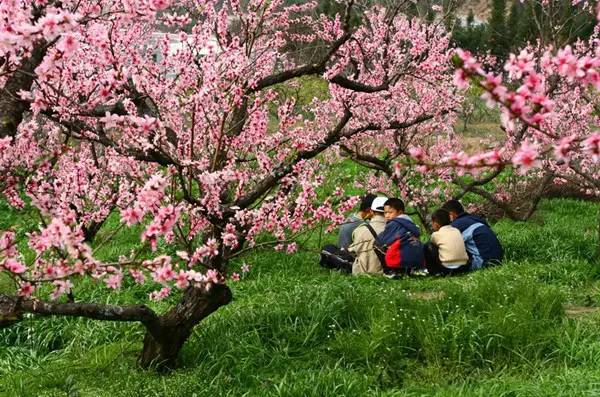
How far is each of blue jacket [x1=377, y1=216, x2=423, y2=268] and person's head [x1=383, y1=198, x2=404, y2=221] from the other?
1.04ft

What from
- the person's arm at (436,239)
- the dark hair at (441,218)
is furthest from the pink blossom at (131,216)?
the dark hair at (441,218)

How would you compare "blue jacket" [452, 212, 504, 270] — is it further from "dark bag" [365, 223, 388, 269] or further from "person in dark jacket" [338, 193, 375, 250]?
"person in dark jacket" [338, 193, 375, 250]

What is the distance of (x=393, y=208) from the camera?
704 cm

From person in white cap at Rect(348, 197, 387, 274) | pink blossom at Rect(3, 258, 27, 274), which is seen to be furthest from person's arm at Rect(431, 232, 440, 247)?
pink blossom at Rect(3, 258, 27, 274)

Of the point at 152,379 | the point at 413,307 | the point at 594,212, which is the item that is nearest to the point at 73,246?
the point at 152,379

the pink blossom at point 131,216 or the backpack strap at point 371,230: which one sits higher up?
the pink blossom at point 131,216

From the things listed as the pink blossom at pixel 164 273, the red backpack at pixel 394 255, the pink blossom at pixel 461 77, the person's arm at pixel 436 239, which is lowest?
the red backpack at pixel 394 255

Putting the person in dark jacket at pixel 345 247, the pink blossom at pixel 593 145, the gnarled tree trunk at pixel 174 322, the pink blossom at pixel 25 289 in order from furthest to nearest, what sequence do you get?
1. the person in dark jacket at pixel 345 247
2. the gnarled tree trunk at pixel 174 322
3. the pink blossom at pixel 25 289
4. the pink blossom at pixel 593 145

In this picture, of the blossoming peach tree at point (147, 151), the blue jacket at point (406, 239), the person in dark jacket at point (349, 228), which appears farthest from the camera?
the person in dark jacket at point (349, 228)

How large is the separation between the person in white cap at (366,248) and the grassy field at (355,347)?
0.98m

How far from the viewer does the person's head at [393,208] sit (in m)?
7.01

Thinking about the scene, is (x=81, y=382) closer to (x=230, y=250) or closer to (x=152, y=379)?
(x=152, y=379)

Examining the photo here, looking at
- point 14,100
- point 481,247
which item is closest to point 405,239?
point 481,247

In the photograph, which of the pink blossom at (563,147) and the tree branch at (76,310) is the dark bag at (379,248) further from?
the pink blossom at (563,147)
